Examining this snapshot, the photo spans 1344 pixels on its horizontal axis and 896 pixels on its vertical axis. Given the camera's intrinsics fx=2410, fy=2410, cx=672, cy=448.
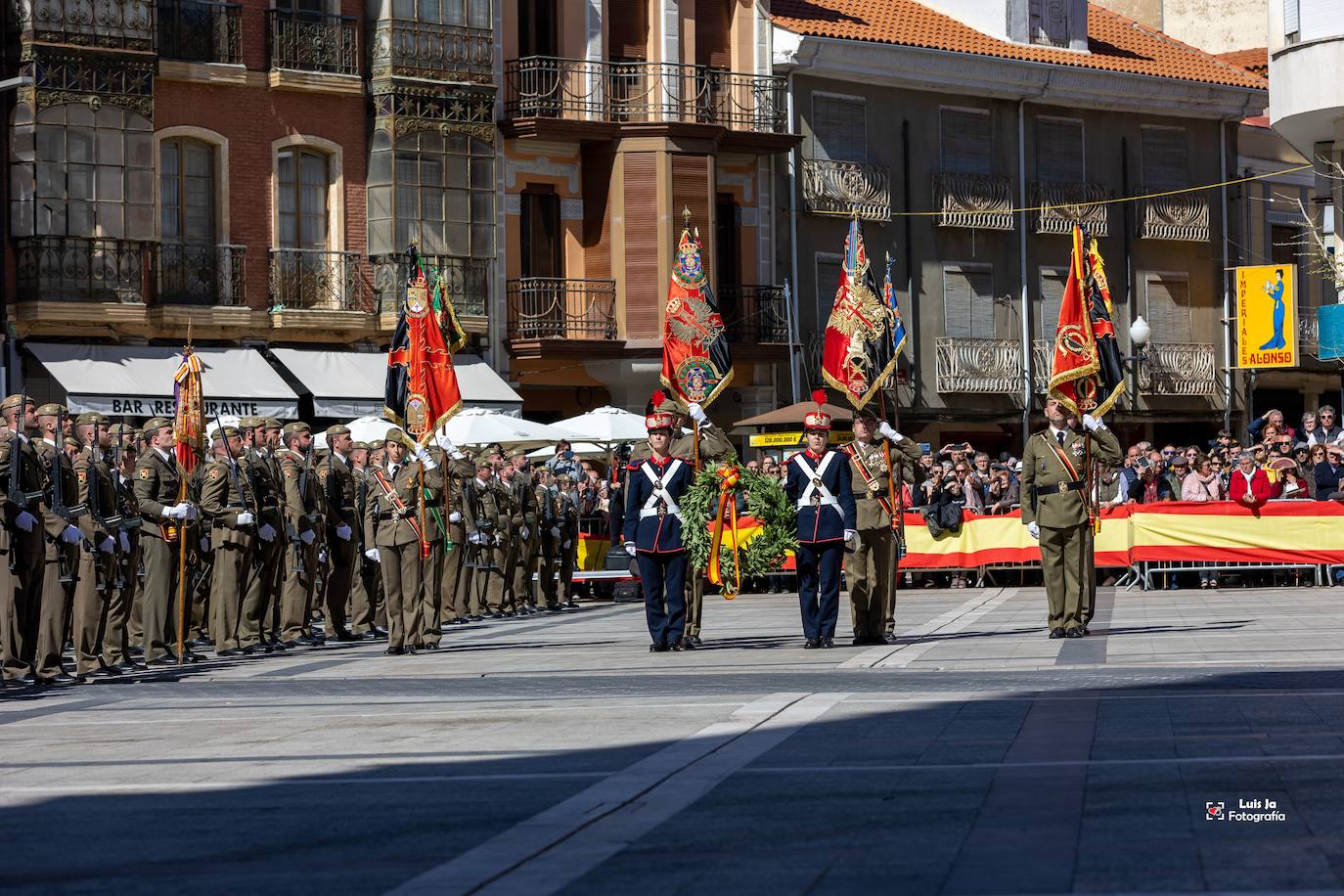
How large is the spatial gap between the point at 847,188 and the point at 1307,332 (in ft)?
42.7

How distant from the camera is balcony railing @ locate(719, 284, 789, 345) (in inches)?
1754

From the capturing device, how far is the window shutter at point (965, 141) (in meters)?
48.4

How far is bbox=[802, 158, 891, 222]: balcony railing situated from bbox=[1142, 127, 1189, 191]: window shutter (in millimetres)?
7396

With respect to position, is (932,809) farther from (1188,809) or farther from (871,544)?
(871,544)

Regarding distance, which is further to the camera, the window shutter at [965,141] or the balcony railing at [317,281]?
the window shutter at [965,141]

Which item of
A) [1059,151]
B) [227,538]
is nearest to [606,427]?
[227,538]

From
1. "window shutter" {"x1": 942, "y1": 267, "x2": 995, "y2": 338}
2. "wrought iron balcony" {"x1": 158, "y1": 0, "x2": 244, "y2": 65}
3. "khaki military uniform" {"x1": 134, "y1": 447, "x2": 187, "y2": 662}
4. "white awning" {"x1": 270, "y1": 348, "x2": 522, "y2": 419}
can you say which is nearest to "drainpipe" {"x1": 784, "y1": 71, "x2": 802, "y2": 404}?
"window shutter" {"x1": 942, "y1": 267, "x2": 995, "y2": 338}

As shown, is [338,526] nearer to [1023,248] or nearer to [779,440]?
[779,440]

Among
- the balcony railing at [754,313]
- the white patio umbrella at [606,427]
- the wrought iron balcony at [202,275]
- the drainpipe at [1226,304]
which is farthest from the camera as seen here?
the drainpipe at [1226,304]

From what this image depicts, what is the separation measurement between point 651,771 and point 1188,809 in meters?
2.61

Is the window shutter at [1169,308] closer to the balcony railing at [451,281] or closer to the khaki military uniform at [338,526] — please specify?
the balcony railing at [451,281]

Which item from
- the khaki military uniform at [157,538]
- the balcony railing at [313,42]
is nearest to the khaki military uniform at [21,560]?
the khaki military uniform at [157,538]

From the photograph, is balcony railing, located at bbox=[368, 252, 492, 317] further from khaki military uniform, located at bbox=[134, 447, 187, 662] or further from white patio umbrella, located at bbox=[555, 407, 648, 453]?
khaki military uniform, located at bbox=[134, 447, 187, 662]

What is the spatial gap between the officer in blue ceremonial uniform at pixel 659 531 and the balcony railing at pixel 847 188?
27150mm
